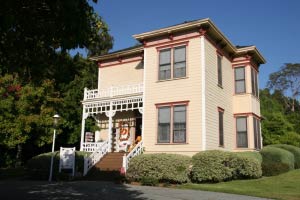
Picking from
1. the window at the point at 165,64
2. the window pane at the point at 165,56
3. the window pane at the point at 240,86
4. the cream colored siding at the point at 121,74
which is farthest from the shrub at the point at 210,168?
the cream colored siding at the point at 121,74

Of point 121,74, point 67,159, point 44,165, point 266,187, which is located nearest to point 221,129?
point 266,187

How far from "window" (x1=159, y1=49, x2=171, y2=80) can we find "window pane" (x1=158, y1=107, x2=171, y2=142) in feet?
6.69

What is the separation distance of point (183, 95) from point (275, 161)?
7.36 meters

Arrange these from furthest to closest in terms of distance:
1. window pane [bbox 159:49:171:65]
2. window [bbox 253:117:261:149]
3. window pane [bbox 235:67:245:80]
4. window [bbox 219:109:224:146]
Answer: window pane [bbox 235:67:245:80] → window [bbox 253:117:261:149] → window pane [bbox 159:49:171:65] → window [bbox 219:109:224:146]

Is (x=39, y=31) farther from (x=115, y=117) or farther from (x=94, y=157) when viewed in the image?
(x=115, y=117)

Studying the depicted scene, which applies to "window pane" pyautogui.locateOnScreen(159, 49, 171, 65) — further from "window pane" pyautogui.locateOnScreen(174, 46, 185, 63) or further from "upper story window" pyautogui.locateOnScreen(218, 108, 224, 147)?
"upper story window" pyautogui.locateOnScreen(218, 108, 224, 147)

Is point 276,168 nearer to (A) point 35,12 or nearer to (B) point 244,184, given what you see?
(B) point 244,184

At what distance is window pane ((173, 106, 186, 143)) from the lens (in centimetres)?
1918

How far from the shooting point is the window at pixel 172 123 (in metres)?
19.3

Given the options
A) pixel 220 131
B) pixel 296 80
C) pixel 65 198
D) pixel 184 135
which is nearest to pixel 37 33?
pixel 65 198

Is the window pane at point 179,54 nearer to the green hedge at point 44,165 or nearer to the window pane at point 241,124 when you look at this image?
the window pane at point 241,124

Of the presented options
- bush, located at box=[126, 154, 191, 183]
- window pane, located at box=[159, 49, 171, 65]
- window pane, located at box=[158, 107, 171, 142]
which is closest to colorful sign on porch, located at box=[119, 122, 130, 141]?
window pane, located at box=[158, 107, 171, 142]

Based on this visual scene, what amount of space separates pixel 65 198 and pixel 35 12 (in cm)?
662

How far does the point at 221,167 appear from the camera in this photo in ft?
54.5
